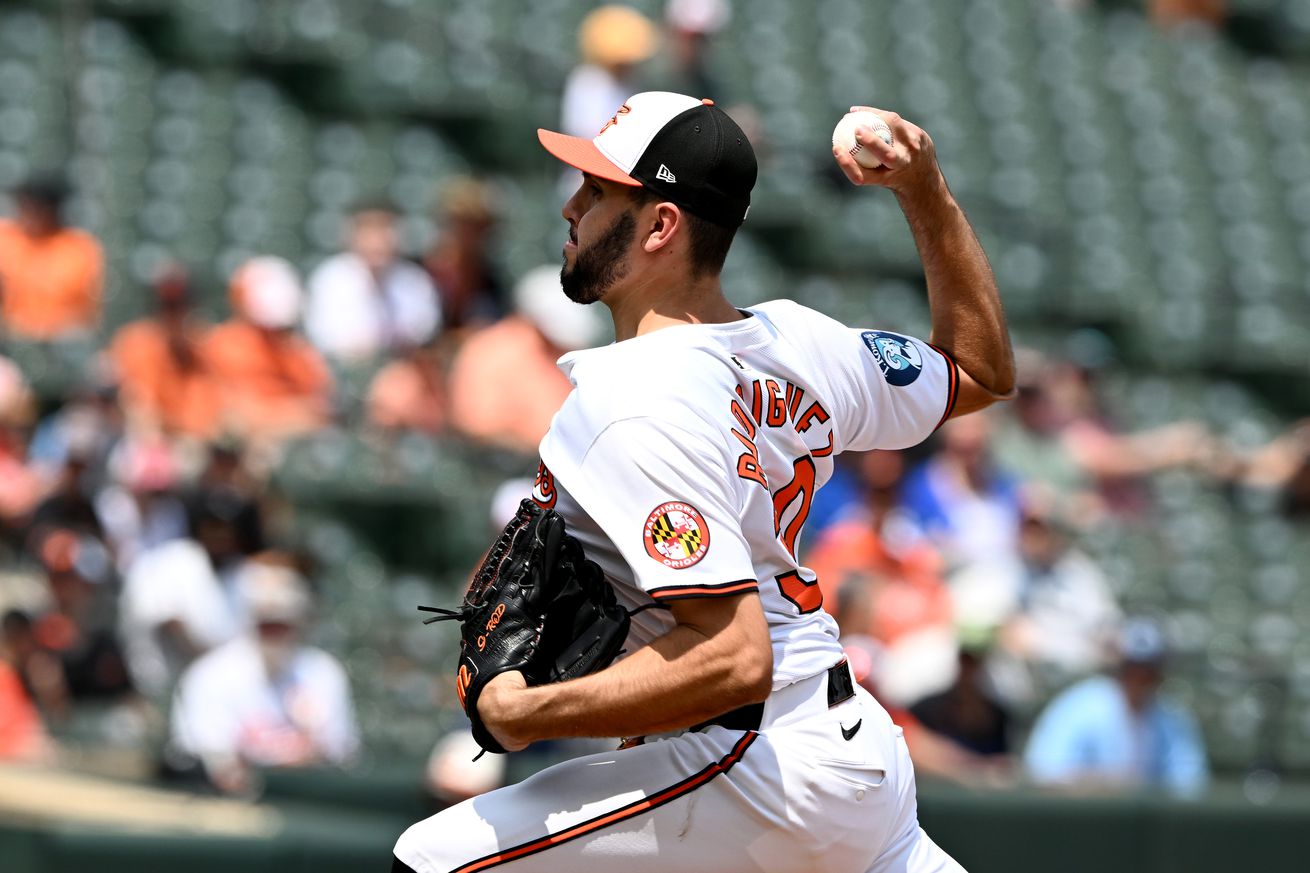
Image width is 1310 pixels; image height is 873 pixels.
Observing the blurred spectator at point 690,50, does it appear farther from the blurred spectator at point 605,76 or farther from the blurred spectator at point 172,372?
the blurred spectator at point 172,372

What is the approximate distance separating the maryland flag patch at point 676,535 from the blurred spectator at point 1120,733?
515cm

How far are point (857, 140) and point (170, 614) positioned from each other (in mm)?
5063

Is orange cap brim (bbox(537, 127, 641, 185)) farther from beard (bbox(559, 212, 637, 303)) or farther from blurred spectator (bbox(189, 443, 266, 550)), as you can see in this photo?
blurred spectator (bbox(189, 443, 266, 550))

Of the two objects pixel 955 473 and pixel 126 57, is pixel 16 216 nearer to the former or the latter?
pixel 126 57

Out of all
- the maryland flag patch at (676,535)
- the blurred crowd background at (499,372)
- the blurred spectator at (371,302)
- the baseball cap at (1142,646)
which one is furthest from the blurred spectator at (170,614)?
the maryland flag patch at (676,535)

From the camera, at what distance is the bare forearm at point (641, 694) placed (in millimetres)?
2904

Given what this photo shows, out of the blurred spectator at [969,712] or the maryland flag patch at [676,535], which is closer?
the maryland flag patch at [676,535]

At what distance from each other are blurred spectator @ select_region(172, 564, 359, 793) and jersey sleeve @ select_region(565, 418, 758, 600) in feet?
14.6

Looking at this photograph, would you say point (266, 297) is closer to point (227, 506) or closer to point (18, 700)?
point (227, 506)

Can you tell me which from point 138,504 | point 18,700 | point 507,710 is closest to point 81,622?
point 18,700

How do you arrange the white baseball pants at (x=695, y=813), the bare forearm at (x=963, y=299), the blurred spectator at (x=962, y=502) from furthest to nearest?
the blurred spectator at (x=962, y=502) < the bare forearm at (x=963, y=299) < the white baseball pants at (x=695, y=813)

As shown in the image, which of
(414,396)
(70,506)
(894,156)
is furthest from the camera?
(414,396)

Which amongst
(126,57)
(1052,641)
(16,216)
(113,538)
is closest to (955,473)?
(1052,641)

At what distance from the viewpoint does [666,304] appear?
10.6 feet
